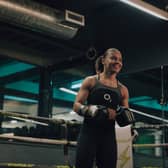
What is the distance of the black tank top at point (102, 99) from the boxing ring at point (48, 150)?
1030mm

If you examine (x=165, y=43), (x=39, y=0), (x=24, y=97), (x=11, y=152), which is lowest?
(x=11, y=152)

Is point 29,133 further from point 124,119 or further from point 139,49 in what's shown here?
point 124,119

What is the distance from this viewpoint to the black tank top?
7.66ft

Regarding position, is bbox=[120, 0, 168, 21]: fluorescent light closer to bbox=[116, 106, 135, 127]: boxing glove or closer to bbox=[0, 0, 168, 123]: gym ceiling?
bbox=[0, 0, 168, 123]: gym ceiling

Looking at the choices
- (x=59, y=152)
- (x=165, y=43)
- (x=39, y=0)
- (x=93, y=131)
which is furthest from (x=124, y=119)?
(x=165, y=43)

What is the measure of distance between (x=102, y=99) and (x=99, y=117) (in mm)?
169

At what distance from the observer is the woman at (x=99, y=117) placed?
2.29m

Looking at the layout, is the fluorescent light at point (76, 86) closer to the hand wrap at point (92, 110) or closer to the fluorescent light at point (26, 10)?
the fluorescent light at point (26, 10)

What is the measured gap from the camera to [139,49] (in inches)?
239

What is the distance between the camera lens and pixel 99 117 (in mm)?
2254

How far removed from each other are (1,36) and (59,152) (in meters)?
2.29

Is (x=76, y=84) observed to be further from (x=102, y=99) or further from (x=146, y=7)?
(x=102, y=99)

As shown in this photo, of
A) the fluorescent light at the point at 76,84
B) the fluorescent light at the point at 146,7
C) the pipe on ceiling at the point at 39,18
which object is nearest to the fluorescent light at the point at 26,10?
the pipe on ceiling at the point at 39,18

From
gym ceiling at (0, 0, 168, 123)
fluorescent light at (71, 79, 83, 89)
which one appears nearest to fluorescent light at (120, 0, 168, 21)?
gym ceiling at (0, 0, 168, 123)
